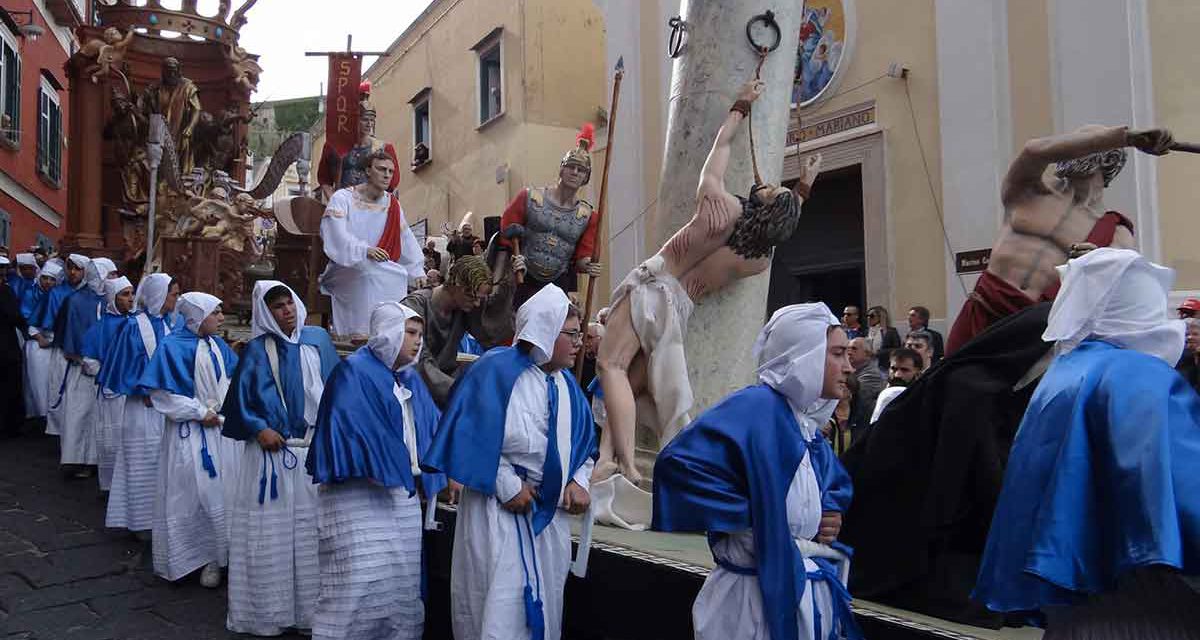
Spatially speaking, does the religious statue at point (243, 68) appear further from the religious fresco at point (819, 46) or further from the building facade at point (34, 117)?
the religious fresco at point (819, 46)

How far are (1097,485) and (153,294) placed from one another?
811 centimetres

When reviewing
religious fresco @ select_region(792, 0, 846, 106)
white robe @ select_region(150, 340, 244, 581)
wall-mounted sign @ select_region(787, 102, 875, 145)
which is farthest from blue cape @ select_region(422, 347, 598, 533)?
religious fresco @ select_region(792, 0, 846, 106)

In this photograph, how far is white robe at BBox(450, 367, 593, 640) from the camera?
14.0 feet

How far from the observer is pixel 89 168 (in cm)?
1599

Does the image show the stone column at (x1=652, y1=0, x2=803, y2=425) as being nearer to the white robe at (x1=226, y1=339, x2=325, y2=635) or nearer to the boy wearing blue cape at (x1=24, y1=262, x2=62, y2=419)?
the white robe at (x1=226, y1=339, x2=325, y2=635)

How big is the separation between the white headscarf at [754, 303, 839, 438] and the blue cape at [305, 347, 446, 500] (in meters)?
2.08

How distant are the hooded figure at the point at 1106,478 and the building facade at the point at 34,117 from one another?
16.4 m

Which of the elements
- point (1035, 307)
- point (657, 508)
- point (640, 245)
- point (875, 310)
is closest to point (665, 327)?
point (1035, 307)

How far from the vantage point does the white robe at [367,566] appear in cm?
477

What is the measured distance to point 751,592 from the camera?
3.04 m

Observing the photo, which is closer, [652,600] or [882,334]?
[652,600]

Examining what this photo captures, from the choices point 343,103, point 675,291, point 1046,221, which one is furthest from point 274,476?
point 343,103

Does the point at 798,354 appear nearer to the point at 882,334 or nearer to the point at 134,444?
the point at 134,444

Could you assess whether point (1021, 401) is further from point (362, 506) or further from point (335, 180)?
point (335, 180)
